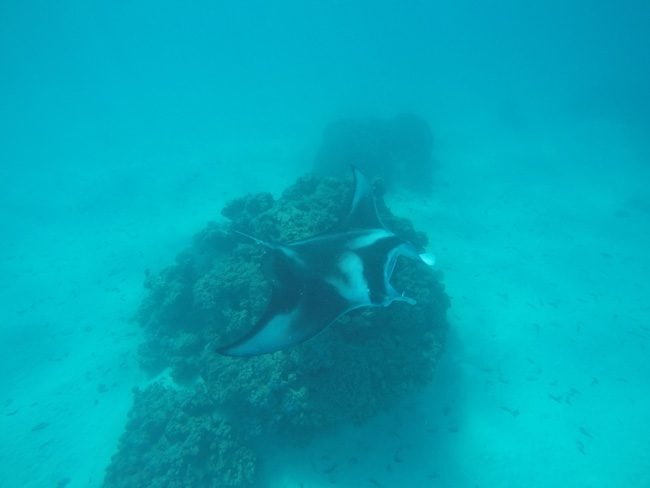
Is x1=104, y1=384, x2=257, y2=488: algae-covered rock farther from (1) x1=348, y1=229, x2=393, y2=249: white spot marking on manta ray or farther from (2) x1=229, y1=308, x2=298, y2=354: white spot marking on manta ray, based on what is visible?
(1) x1=348, y1=229, x2=393, y2=249: white spot marking on manta ray

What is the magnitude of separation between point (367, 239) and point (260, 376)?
340 cm

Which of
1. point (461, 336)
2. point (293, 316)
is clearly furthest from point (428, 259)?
point (461, 336)

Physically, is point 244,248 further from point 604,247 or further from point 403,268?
point 604,247

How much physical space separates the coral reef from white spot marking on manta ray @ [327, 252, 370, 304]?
198 cm

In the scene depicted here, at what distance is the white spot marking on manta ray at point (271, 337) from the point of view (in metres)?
3.58

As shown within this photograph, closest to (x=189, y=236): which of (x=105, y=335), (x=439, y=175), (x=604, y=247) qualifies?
(x=105, y=335)

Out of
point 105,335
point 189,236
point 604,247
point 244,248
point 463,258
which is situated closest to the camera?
point 244,248

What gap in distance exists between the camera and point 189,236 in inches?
624

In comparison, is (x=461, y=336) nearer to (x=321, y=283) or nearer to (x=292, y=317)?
(x=321, y=283)

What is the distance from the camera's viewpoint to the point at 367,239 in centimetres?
491

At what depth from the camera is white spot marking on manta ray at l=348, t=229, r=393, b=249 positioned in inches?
191

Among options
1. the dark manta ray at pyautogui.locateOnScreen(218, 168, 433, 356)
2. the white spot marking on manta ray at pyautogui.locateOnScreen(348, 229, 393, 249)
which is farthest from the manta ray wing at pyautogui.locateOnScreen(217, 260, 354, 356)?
the white spot marking on manta ray at pyautogui.locateOnScreen(348, 229, 393, 249)

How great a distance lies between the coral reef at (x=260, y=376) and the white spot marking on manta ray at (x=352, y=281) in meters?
1.98

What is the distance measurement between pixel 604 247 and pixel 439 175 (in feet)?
27.6
